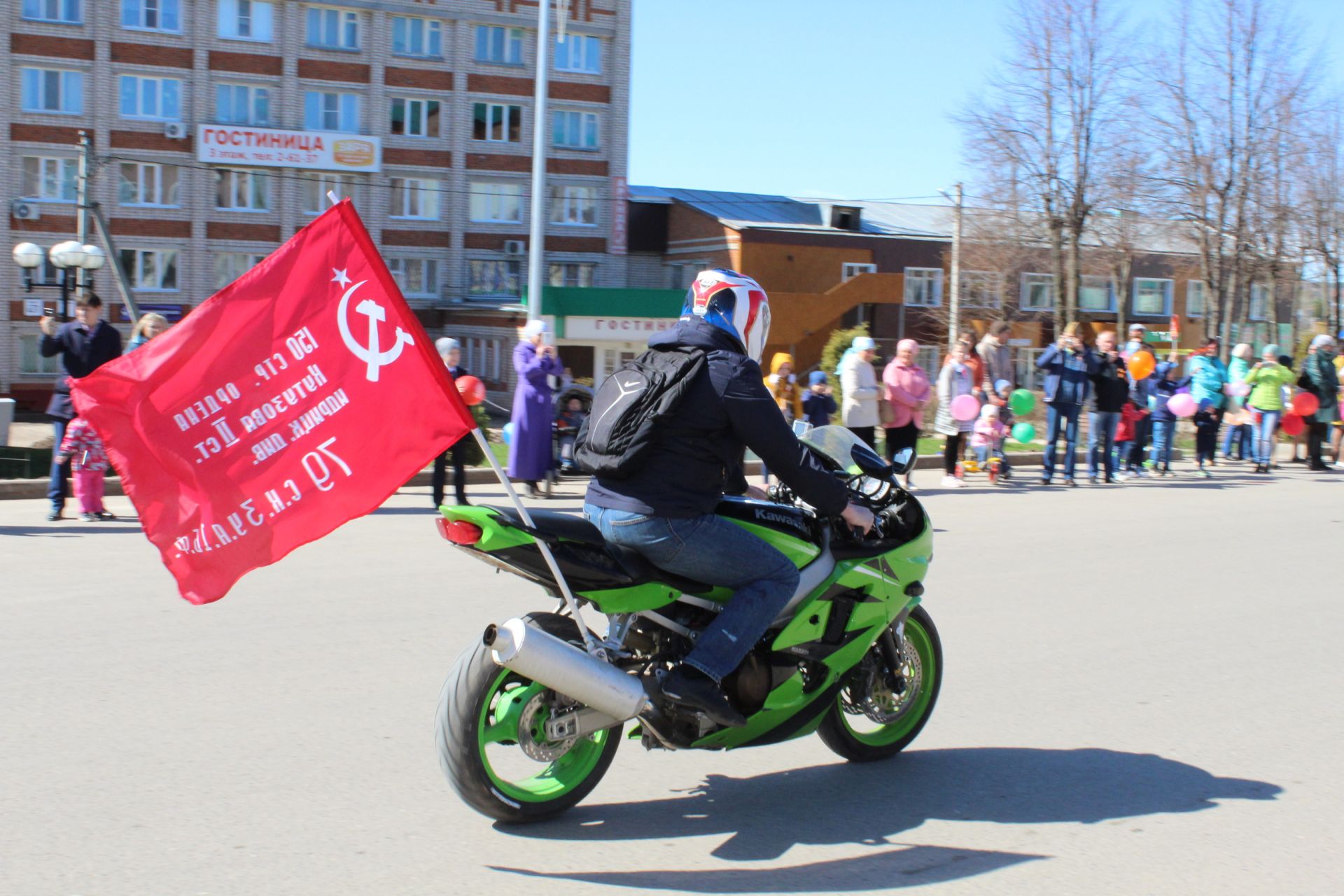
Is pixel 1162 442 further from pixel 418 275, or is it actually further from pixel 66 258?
pixel 418 275

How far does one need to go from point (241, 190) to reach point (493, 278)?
1068cm

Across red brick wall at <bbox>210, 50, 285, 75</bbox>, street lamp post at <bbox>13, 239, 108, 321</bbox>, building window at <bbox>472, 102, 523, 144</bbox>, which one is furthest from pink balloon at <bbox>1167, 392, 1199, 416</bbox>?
red brick wall at <bbox>210, 50, 285, 75</bbox>

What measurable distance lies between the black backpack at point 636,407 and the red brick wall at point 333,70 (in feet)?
170

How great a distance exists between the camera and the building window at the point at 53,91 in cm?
4838

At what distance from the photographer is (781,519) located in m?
4.70

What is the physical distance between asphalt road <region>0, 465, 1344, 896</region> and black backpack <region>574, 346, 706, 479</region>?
1234 mm

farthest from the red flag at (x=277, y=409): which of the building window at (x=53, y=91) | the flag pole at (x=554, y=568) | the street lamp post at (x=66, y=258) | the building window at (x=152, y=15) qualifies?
the building window at (x=152, y=15)

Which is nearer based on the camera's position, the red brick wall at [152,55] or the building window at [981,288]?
the red brick wall at [152,55]

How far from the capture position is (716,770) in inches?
198

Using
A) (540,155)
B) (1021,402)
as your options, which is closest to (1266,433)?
(1021,402)

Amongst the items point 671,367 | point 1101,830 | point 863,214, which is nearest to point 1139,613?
point 1101,830

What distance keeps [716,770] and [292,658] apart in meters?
2.53

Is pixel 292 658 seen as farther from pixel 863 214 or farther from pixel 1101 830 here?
pixel 863 214

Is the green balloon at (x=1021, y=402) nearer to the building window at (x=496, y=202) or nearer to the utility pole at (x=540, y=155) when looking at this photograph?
the utility pole at (x=540, y=155)
